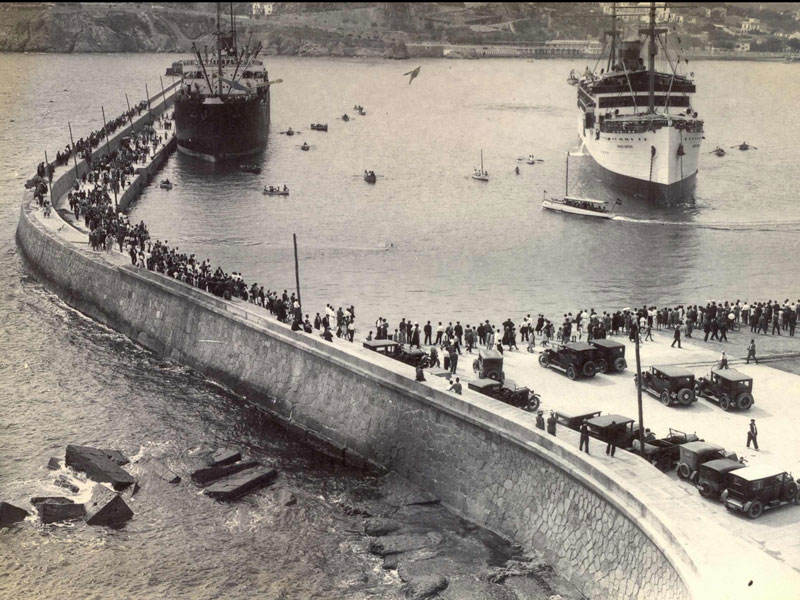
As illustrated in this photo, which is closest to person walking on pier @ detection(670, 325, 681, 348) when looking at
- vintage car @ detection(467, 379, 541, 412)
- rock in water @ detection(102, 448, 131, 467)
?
vintage car @ detection(467, 379, 541, 412)

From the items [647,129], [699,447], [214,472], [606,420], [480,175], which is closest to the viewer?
[699,447]

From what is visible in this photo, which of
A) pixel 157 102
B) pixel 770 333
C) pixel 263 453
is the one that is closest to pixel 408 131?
pixel 157 102

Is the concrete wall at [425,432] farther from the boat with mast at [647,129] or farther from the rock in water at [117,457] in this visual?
the boat with mast at [647,129]

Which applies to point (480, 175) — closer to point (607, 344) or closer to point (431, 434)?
point (607, 344)

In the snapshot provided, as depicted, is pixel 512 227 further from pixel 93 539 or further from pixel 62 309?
pixel 93 539

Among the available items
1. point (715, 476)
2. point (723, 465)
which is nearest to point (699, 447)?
point (723, 465)

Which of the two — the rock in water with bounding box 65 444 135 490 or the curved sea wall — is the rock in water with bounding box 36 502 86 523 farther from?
the curved sea wall

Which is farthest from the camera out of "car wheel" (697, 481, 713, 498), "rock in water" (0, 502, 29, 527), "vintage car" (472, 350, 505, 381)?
"vintage car" (472, 350, 505, 381)
